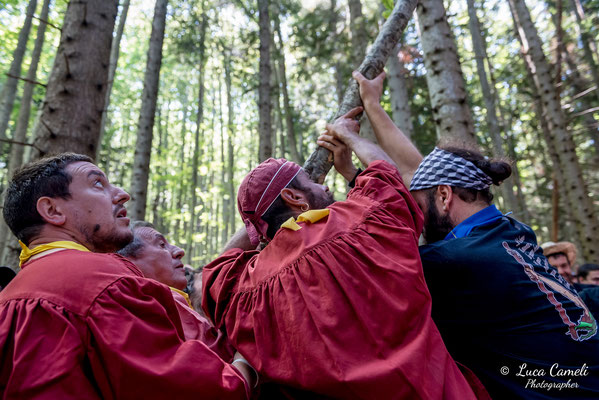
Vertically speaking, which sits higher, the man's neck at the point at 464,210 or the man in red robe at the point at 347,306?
the man's neck at the point at 464,210

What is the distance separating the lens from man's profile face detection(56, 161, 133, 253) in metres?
1.96

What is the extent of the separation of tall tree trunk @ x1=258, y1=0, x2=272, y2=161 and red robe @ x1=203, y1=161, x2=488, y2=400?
6.93m

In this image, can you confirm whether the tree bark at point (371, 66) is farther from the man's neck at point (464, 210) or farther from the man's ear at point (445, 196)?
the man's neck at point (464, 210)

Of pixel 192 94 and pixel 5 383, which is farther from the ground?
pixel 192 94

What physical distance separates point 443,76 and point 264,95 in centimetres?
607

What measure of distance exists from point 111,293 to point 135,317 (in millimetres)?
136

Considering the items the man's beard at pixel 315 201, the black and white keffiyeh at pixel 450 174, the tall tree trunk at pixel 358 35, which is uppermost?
the tall tree trunk at pixel 358 35

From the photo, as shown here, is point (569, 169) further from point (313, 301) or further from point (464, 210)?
point (313, 301)

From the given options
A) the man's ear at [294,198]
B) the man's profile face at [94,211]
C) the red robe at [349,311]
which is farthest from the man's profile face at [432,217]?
the man's profile face at [94,211]

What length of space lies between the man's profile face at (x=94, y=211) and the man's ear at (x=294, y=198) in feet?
2.90

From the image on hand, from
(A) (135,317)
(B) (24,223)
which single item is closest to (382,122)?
(A) (135,317)

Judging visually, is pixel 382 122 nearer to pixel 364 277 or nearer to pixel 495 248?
pixel 495 248

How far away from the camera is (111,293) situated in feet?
5.08

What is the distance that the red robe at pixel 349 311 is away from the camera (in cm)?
156
